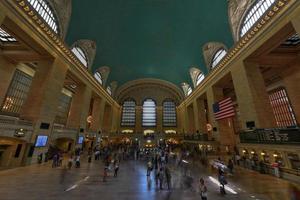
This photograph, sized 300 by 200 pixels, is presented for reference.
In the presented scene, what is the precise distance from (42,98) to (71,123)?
7.99m

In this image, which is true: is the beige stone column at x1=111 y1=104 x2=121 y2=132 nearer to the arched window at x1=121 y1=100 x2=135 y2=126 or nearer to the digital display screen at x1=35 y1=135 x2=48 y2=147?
the arched window at x1=121 y1=100 x2=135 y2=126

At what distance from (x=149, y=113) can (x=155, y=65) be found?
54.2 ft

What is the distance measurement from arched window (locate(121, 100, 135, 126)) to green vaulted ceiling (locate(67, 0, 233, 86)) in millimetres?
16031

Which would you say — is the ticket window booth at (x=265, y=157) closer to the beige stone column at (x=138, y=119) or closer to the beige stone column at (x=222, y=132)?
the beige stone column at (x=222, y=132)

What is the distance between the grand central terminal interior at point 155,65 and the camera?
798 centimetres

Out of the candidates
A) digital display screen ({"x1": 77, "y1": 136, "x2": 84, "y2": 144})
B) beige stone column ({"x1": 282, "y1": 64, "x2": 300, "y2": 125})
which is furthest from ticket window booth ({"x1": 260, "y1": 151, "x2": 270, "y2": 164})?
digital display screen ({"x1": 77, "y1": 136, "x2": 84, "y2": 144})

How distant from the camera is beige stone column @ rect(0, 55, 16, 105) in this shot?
15633 mm

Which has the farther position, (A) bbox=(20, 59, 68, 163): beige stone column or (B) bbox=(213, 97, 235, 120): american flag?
(B) bbox=(213, 97, 235, 120): american flag

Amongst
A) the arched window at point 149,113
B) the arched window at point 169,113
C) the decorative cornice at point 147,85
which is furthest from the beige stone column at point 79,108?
the arched window at point 169,113

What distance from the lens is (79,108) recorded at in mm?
22219

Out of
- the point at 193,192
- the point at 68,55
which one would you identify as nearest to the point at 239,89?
the point at 193,192

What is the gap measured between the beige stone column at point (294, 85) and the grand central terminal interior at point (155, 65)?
0.11 meters

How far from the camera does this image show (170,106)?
44.5m

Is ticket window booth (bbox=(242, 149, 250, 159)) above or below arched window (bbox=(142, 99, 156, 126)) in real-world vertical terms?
below
